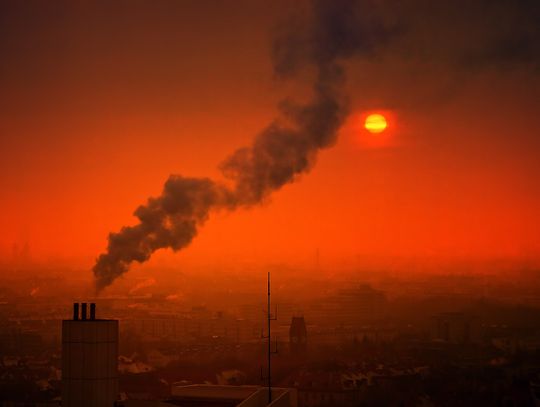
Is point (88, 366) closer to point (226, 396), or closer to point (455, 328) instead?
point (226, 396)

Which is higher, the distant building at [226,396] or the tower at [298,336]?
the tower at [298,336]

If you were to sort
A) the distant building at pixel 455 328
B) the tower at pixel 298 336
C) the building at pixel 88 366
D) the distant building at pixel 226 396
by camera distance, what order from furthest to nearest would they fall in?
1. the distant building at pixel 455 328
2. the tower at pixel 298 336
3. the distant building at pixel 226 396
4. the building at pixel 88 366

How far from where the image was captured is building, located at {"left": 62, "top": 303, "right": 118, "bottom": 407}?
21.5 metres

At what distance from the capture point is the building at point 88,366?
845 inches

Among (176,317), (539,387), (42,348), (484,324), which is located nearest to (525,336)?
(484,324)

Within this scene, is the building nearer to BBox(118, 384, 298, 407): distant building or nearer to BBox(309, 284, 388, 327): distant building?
BBox(118, 384, 298, 407): distant building

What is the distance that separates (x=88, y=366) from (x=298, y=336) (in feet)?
116

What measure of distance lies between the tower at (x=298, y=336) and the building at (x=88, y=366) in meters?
33.5

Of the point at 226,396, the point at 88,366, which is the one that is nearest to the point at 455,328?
the point at 226,396

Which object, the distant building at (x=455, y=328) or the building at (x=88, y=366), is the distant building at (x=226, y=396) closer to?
the building at (x=88, y=366)

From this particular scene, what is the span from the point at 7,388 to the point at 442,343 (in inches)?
1264

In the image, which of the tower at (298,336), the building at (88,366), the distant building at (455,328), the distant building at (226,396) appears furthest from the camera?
the distant building at (455,328)

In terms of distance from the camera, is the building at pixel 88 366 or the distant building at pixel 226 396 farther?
the distant building at pixel 226 396

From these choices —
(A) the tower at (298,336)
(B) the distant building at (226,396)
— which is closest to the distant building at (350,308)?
(A) the tower at (298,336)
